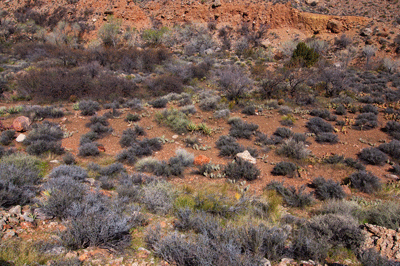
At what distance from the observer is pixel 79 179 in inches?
210

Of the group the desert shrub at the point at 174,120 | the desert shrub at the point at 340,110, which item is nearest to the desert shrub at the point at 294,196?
the desert shrub at the point at 174,120

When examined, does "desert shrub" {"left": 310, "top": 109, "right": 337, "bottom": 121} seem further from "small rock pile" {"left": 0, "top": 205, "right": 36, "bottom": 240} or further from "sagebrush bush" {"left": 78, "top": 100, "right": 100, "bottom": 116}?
"small rock pile" {"left": 0, "top": 205, "right": 36, "bottom": 240}

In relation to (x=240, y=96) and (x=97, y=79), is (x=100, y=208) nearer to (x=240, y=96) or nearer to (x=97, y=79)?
(x=240, y=96)

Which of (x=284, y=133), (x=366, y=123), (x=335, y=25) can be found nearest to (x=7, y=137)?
(x=284, y=133)

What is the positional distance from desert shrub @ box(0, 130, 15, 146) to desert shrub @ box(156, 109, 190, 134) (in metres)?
5.40

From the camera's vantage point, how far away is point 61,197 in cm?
361

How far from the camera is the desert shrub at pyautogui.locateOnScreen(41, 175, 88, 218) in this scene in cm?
350

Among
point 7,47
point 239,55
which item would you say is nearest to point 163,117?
point 239,55

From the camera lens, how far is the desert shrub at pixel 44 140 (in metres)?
7.15

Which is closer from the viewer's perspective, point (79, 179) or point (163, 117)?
point (79, 179)

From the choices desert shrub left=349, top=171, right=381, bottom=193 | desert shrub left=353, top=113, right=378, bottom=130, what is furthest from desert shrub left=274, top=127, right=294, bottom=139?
desert shrub left=353, top=113, right=378, bottom=130

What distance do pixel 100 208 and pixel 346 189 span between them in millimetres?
6240

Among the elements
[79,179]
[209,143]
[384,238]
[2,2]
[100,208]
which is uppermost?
[2,2]

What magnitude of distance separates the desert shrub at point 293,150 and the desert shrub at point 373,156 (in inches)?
78.5
